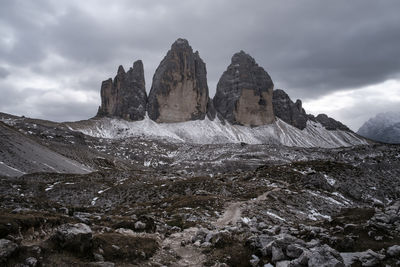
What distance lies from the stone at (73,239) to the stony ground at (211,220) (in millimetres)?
41

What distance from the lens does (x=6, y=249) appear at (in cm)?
953

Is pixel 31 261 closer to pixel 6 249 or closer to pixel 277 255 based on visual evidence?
pixel 6 249

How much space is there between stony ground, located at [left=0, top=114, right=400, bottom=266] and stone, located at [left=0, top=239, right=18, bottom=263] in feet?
0.11

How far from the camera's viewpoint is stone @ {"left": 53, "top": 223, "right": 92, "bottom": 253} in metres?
11.2

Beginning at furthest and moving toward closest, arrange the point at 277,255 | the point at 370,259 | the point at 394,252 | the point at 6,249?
the point at 277,255 < the point at 394,252 < the point at 370,259 < the point at 6,249

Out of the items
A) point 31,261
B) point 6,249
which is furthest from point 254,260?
point 6,249

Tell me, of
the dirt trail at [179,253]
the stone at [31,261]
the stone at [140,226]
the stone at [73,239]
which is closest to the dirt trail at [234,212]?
the dirt trail at [179,253]

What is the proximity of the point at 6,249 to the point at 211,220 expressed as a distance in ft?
58.0

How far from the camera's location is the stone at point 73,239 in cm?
1123

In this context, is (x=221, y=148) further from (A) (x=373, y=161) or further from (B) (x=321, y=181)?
(B) (x=321, y=181)

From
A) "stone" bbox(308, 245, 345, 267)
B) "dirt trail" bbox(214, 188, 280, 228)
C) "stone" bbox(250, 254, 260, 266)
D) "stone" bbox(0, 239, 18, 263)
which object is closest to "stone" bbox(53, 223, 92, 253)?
"stone" bbox(0, 239, 18, 263)

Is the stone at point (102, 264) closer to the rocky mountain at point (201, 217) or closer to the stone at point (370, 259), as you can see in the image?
the rocky mountain at point (201, 217)

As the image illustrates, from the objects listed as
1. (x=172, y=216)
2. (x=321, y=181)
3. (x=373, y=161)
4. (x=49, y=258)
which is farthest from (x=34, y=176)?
(x=373, y=161)

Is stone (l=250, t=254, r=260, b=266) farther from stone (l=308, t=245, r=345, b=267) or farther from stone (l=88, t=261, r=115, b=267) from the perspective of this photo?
stone (l=88, t=261, r=115, b=267)
